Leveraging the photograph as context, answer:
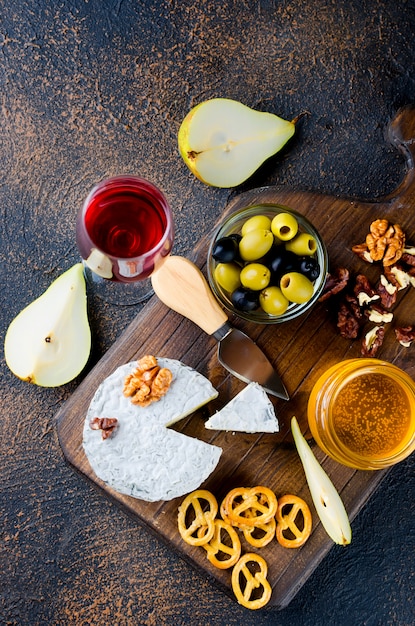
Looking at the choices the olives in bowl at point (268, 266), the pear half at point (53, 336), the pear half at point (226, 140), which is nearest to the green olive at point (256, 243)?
the olives in bowl at point (268, 266)

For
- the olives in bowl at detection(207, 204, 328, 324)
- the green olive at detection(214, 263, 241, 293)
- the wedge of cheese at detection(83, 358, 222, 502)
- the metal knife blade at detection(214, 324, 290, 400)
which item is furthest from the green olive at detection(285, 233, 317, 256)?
the wedge of cheese at detection(83, 358, 222, 502)

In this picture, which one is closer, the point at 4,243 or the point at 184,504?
the point at 184,504

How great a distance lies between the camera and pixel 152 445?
1233 mm

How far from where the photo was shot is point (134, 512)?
1265 millimetres

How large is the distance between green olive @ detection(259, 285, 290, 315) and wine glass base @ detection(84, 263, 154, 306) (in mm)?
310

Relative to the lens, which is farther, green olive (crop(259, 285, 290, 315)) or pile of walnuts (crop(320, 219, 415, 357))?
pile of walnuts (crop(320, 219, 415, 357))

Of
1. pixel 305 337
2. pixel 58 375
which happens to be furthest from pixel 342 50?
pixel 58 375

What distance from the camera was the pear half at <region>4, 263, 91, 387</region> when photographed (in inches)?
51.4

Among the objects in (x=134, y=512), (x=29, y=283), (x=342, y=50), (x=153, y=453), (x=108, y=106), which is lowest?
(x=134, y=512)

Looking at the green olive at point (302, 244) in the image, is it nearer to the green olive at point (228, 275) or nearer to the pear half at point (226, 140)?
the green olive at point (228, 275)

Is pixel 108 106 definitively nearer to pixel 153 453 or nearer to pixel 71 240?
pixel 71 240

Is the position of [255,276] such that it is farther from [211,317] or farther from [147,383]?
[147,383]

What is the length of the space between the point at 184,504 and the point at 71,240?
2.04ft

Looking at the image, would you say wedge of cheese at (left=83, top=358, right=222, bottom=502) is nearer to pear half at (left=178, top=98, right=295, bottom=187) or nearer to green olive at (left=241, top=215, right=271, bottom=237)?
green olive at (left=241, top=215, right=271, bottom=237)
